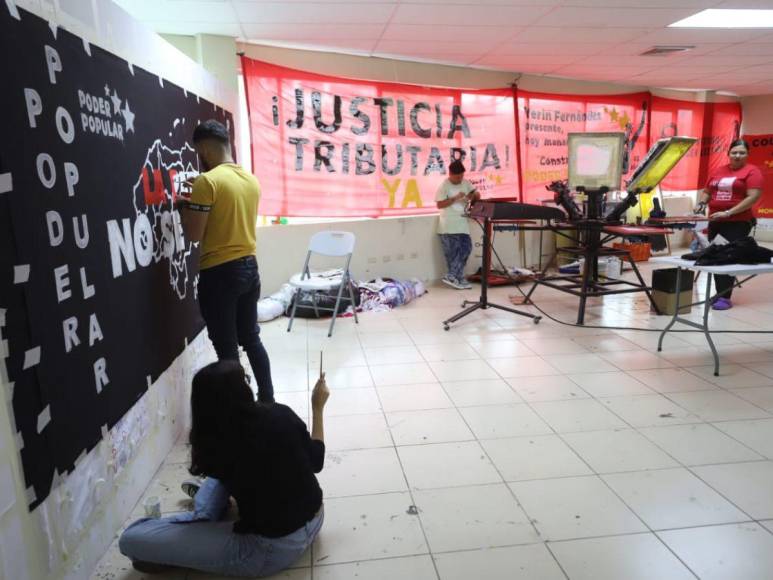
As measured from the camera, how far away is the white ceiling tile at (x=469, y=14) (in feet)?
12.5

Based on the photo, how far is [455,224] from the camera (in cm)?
585

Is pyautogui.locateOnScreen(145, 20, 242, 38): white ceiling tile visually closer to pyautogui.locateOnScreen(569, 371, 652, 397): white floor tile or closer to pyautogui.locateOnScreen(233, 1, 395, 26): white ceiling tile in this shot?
pyautogui.locateOnScreen(233, 1, 395, 26): white ceiling tile

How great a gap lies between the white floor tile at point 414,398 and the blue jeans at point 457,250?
2.88 m

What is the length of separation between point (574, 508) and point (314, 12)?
11.8ft

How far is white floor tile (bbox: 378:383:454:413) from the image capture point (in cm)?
294

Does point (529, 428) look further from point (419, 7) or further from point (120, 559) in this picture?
point (419, 7)

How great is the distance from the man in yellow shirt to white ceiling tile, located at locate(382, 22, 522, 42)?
97.4 inches

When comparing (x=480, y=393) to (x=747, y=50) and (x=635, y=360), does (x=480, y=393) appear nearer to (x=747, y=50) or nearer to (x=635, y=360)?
(x=635, y=360)

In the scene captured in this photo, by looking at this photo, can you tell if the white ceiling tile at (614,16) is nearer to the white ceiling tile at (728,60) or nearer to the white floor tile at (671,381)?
the white ceiling tile at (728,60)

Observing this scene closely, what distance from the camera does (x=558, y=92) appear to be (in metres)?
6.75

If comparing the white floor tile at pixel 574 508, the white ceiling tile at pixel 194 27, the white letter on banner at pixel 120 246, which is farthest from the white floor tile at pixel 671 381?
the white ceiling tile at pixel 194 27

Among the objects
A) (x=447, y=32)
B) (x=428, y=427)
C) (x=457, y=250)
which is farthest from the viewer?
(x=457, y=250)

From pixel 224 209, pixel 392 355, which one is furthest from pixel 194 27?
pixel 392 355

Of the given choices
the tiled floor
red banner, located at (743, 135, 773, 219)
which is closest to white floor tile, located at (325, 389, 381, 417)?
the tiled floor
